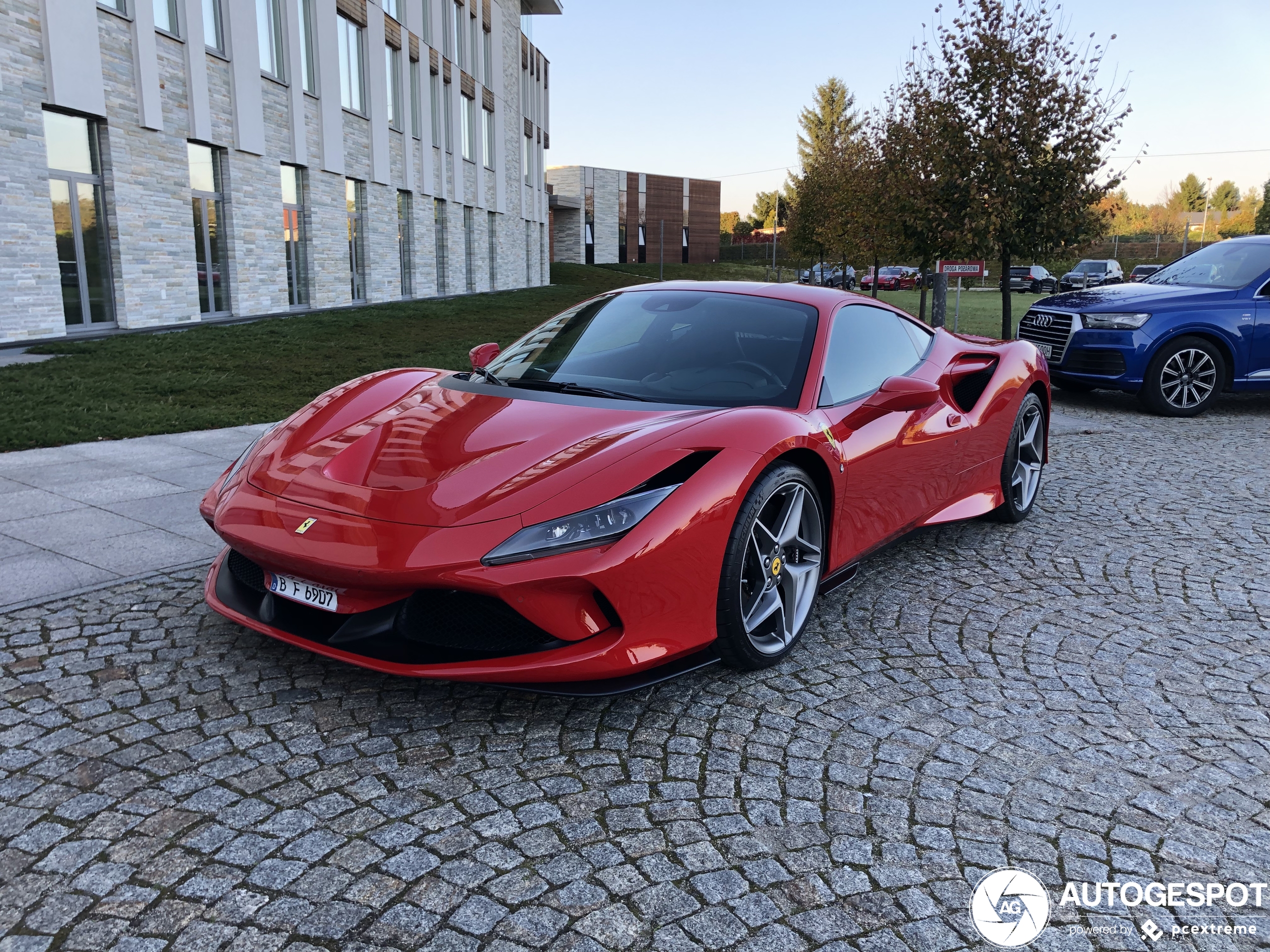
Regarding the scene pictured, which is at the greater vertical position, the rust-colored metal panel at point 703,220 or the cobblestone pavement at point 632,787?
the rust-colored metal panel at point 703,220

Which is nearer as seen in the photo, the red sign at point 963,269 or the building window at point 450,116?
the red sign at point 963,269

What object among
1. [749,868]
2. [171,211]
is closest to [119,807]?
[749,868]

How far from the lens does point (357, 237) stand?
930 inches

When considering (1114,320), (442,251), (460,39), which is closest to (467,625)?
(1114,320)

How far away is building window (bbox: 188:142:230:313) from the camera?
1639 cm

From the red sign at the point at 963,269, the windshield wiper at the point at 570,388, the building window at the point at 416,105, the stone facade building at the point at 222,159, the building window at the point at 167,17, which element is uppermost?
the building window at the point at 416,105

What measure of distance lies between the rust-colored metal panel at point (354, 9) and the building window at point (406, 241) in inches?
182

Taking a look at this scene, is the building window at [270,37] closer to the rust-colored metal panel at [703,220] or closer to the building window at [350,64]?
the building window at [350,64]

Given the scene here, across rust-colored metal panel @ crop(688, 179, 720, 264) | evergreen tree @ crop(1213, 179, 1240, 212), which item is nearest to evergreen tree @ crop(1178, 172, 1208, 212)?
evergreen tree @ crop(1213, 179, 1240, 212)

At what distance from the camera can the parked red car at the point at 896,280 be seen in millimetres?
49000

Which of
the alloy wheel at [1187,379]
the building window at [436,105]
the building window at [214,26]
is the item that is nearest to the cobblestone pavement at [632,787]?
the alloy wheel at [1187,379]

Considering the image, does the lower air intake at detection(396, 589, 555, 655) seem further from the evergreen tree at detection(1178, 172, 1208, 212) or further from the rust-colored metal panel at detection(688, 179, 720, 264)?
→ the evergreen tree at detection(1178, 172, 1208, 212)

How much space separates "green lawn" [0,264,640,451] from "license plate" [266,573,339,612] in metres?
4.91

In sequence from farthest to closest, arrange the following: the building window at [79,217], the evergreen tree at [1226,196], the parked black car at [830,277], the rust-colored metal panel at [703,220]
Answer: the evergreen tree at [1226,196] < the rust-colored metal panel at [703,220] < the parked black car at [830,277] < the building window at [79,217]
